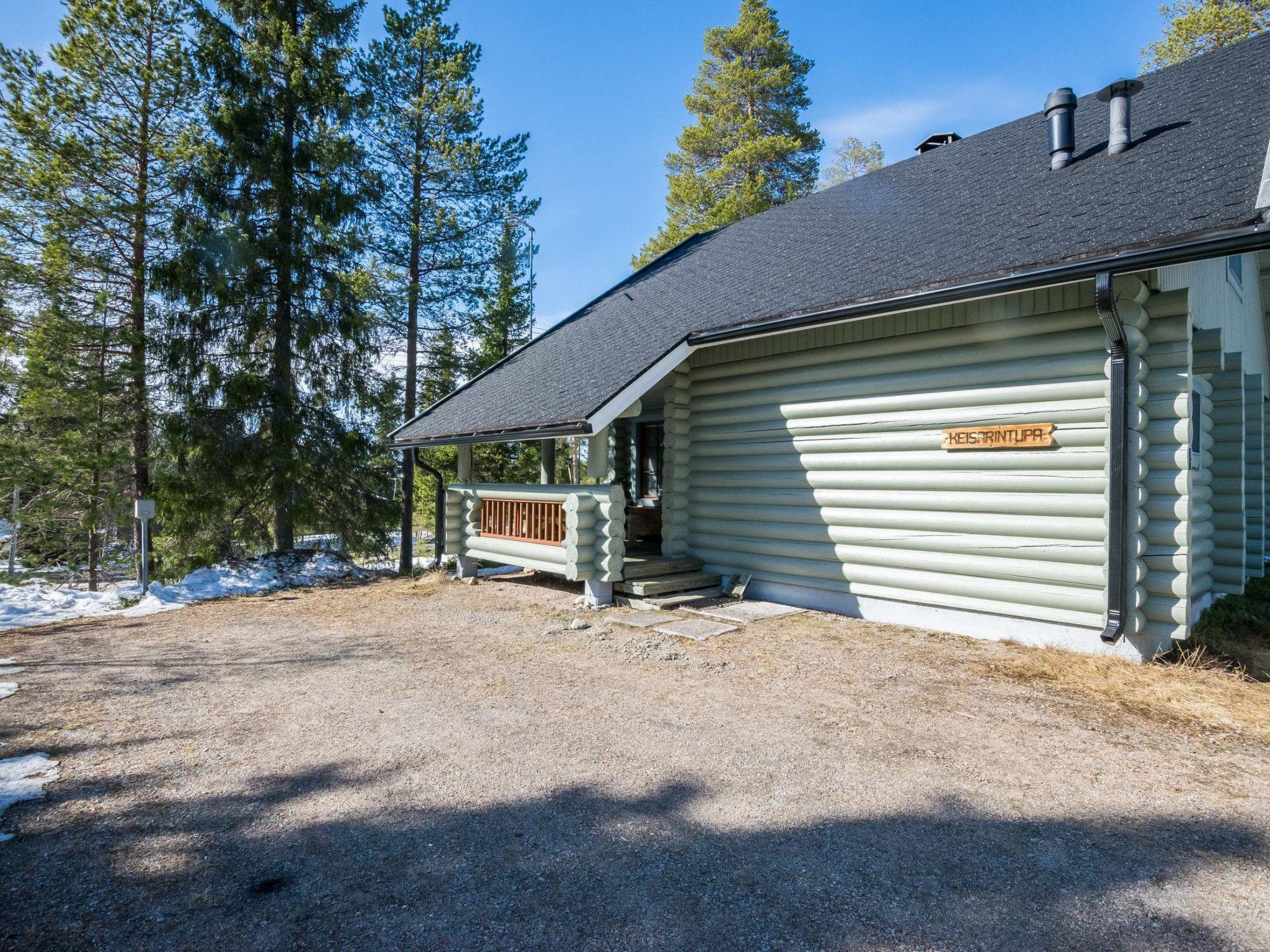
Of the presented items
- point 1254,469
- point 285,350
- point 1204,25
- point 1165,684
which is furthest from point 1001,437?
point 1204,25

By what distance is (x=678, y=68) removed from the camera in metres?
22.1

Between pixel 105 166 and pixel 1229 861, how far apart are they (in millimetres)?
16726

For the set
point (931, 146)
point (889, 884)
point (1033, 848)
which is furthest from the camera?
point (931, 146)

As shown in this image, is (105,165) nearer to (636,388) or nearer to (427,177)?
(427,177)

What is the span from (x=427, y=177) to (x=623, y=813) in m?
14.6

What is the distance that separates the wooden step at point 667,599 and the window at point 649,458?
2869mm

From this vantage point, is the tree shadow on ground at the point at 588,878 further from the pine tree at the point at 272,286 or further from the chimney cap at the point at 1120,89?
the pine tree at the point at 272,286

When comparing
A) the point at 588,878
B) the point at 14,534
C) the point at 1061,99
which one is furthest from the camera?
the point at 14,534

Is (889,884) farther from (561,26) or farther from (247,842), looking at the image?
(561,26)

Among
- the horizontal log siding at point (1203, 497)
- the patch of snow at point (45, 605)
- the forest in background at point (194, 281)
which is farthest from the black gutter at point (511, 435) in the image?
the horizontal log siding at point (1203, 497)

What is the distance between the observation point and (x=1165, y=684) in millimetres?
4508

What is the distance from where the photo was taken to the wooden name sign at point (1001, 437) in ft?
18.0

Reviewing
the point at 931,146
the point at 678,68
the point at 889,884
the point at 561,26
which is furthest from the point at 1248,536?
the point at 678,68

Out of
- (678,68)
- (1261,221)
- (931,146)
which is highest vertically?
(678,68)
